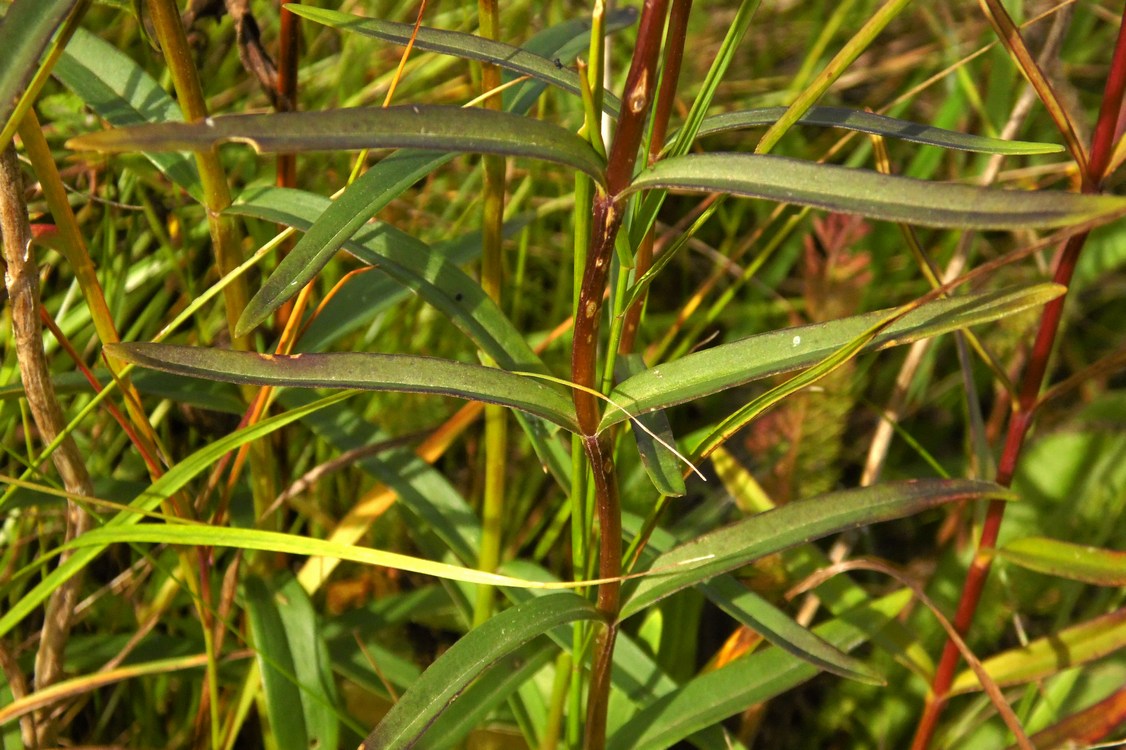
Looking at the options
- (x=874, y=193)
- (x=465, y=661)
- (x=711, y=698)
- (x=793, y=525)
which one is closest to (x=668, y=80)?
(x=874, y=193)

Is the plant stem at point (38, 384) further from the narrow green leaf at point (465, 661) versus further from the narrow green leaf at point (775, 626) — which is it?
the narrow green leaf at point (775, 626)

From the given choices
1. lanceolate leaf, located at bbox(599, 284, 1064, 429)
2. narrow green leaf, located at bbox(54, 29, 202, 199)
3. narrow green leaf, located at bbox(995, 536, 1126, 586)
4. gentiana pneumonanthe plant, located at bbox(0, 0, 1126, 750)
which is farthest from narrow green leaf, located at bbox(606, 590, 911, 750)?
narrow green leaf, located at bbox(54, 29, 202, 199)

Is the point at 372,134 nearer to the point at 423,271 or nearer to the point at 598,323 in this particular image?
the point at 598,323

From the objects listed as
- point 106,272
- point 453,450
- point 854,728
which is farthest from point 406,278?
point 854,728

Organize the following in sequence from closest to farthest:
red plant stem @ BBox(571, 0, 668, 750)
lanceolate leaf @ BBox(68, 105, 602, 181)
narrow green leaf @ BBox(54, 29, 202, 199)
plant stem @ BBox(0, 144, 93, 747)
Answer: lanceolate leaf @ BBox(68, 105, 602, 181)
red plant stem @ BBox(571, 0, 668, 750)
plant stem @ BBox(0, 144, 93, 747)
narrow green leaf @ BBox(54, 29, 202, 199)

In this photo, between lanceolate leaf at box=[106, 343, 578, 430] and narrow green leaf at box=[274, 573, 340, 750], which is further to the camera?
narrow green leaf at box=[274, 573, 340, 750]

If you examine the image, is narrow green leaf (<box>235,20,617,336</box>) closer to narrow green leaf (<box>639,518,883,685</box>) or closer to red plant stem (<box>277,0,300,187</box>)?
red plant stem (<box>277,0,300,187</box>)
